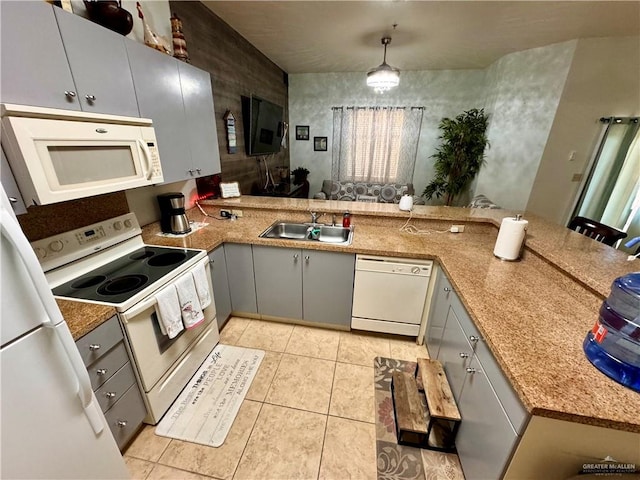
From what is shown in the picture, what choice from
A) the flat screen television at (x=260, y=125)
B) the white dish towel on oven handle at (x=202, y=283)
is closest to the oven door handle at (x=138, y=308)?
the white dish towel on oven handle at (x=202, y=283)

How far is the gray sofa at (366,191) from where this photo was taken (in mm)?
5078

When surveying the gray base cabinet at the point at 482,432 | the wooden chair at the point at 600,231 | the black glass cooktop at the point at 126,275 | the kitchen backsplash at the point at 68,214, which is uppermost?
the kitchen backsplash at the point at 68,214

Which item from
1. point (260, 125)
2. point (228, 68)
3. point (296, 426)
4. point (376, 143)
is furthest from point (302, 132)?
point (296, 426)

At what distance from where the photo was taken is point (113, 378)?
116 centimetres

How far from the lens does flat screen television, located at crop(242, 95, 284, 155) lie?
10.9 feet

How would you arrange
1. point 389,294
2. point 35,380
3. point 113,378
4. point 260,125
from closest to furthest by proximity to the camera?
point 35,380 → point 113,378 → point 389,294 → point 260,125

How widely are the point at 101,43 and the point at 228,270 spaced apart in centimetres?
149

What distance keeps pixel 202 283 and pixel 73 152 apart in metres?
0.89

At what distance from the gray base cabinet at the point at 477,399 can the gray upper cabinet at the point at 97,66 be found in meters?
2.08

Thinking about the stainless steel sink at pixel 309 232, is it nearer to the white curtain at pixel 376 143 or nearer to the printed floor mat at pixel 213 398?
the printed floor mat at pixel 213 398

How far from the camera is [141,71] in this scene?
1448 mm

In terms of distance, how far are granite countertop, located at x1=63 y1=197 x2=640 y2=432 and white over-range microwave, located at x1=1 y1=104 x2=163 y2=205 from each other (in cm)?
63

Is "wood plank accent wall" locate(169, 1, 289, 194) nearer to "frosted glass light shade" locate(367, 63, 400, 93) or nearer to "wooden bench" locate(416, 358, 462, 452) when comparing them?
"frosted glass light shade" locate(367, 63, 400, 93)

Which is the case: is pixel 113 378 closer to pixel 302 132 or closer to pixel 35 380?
pixel 35 380
